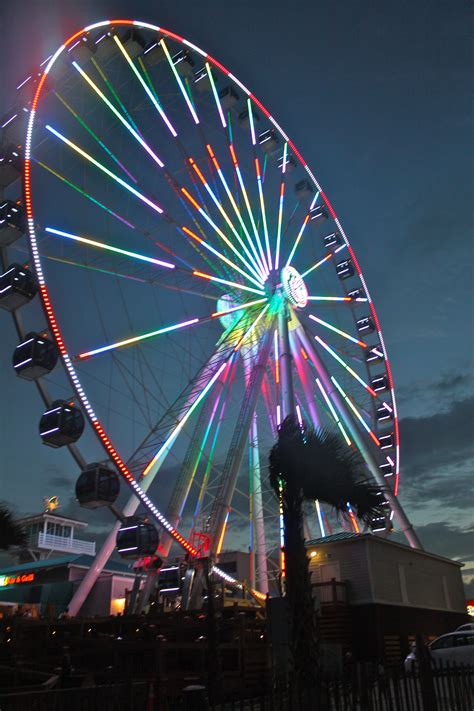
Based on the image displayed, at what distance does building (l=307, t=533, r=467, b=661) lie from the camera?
1852cm

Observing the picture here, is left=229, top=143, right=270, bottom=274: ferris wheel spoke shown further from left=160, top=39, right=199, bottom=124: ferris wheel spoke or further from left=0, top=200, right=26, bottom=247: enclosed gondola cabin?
left=0, top=200, right=26, bottom=247: enclosed gondola cabin

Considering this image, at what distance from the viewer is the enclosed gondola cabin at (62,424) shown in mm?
16656

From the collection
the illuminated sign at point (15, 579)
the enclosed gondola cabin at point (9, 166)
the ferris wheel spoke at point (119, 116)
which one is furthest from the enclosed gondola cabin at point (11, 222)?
the illuminated sign at point (15, 579)

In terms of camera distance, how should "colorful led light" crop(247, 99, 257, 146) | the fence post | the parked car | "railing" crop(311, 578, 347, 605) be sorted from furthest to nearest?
"colorful led light" crop(247, 99, 257, 146), "railing" crop(311, 578, 347, 605), the parked car, the fence post

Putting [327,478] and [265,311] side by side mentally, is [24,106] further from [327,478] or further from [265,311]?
[327,478]

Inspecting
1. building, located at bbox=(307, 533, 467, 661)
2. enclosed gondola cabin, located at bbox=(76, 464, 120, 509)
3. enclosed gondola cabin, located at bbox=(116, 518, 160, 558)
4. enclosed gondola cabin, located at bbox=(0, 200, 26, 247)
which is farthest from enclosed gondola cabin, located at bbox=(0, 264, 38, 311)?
building, located at bbox=(307, 533, 467, 661)

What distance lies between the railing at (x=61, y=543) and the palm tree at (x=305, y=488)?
1289 inches

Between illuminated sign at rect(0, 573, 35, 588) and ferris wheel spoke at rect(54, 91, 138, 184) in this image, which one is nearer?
ferris wheel spoke at rect(54, 91, 138, 184)

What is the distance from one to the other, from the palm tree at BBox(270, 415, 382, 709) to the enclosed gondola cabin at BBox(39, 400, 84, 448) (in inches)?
307

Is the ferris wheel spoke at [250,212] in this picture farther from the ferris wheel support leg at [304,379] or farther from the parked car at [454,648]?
the parked car at [454,648]

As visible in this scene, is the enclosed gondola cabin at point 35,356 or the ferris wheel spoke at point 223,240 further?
the ferris wheel spoke at point 223,240

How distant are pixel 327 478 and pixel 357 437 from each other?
18642mm

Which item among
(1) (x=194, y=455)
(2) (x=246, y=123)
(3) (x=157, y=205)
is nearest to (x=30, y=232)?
(3) (x=157, y=205)

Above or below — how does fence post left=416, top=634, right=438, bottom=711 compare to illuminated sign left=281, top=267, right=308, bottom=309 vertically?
below
